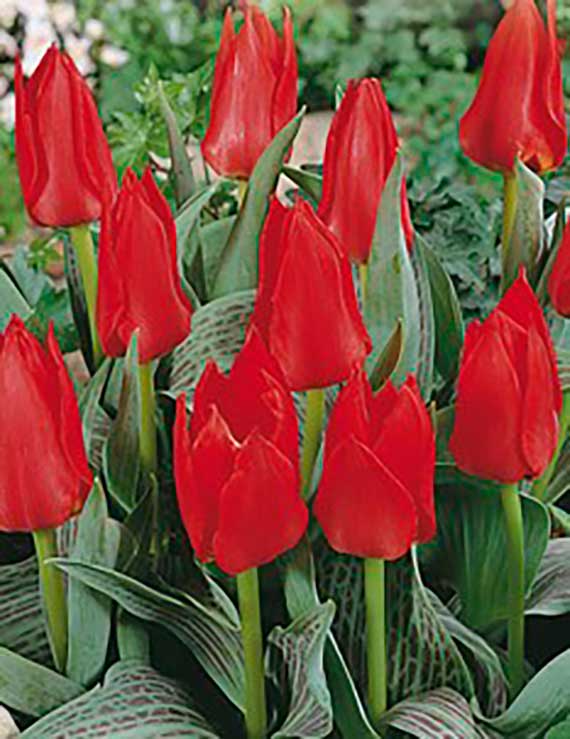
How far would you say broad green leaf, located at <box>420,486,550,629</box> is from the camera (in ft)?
3.30

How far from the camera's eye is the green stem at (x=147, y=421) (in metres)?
0.98

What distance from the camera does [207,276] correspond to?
47.7 inches

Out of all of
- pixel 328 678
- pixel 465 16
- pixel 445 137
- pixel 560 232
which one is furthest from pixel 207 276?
pixel 465 16

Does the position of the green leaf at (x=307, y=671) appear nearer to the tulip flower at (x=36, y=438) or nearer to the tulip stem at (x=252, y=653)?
the tulip stem at (x=252, y=653)

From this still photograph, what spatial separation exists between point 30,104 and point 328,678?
420 millimetres

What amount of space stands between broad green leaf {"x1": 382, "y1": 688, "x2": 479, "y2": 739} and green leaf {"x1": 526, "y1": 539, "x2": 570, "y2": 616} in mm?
103

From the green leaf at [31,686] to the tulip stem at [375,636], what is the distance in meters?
0.19

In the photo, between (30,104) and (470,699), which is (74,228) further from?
(470,699)

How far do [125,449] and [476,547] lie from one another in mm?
247

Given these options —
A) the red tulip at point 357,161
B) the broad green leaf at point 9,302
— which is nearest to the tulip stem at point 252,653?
the red tulip at point 357,161

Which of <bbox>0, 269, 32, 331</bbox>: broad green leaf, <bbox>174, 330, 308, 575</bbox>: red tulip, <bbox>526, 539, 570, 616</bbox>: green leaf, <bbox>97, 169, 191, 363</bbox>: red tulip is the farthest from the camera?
<bbox>0, 269, 32, 331</bbox>: broad green leaf

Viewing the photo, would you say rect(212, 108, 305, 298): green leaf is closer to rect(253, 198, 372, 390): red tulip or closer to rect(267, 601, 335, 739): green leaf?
rect(253, 198, 372, 390): red tulip

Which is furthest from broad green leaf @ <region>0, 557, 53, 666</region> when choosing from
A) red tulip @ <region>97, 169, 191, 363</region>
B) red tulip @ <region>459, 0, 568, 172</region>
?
red tulip @ <region>459, 0, 568, 172</region>

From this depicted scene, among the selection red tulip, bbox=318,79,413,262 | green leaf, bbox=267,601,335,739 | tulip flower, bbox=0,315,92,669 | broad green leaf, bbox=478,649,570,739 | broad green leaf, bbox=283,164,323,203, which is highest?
red tulip, bbox=318,79,413,262
